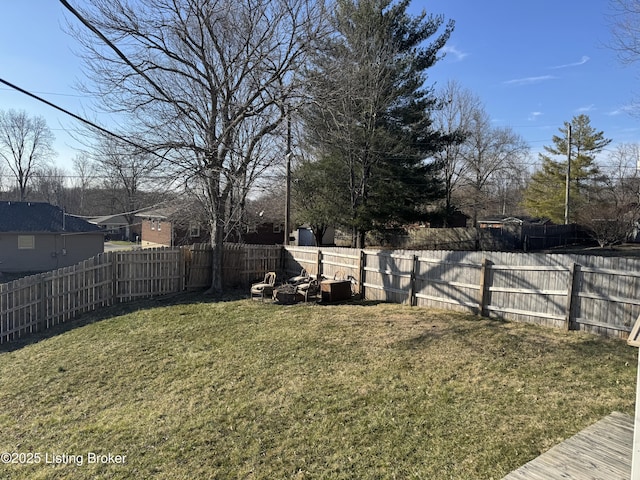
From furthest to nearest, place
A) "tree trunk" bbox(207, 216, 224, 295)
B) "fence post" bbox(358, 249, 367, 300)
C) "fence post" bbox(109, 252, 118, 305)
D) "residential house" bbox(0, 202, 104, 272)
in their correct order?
"residential house" bbox(0, 202, 104, 272) < "tree trunk" bbox(207, 216, 224, 295) < "fence post" bbox(109, 252, 118, 305) < "fence post" bbox(358, 249, 367, 300)

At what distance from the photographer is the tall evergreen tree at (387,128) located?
16.2 m

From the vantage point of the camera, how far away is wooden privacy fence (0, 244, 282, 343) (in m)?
9.84

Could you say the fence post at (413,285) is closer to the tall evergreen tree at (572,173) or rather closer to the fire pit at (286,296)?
the fire pit at (286,296)

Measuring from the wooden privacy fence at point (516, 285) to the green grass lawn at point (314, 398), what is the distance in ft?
1.42

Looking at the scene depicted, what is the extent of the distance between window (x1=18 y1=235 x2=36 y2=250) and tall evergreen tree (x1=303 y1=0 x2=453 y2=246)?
18509 mm

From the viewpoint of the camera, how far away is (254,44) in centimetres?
1186

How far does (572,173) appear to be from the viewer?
36000 millimetres

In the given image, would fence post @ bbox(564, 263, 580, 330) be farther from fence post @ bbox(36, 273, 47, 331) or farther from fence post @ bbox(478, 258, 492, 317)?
fence post @ bbox(36, 273, 47, 331)

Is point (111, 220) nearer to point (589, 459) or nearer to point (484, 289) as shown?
point (484, 289)

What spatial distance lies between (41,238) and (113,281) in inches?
653

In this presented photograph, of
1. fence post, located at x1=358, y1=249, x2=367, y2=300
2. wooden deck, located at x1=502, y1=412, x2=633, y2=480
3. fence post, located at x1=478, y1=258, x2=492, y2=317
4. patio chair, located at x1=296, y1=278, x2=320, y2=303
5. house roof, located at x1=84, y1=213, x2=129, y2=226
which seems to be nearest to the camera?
wooden deck, located at x1=502, y1=412, x2=633, y2=480

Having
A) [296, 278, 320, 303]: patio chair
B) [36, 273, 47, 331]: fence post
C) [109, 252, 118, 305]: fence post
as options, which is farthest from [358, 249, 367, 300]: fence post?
[36, 273, 47, 331]: fence post

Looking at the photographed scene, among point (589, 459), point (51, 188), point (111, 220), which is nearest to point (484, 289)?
point (589, 459)

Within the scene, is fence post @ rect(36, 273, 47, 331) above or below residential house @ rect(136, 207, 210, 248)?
below
